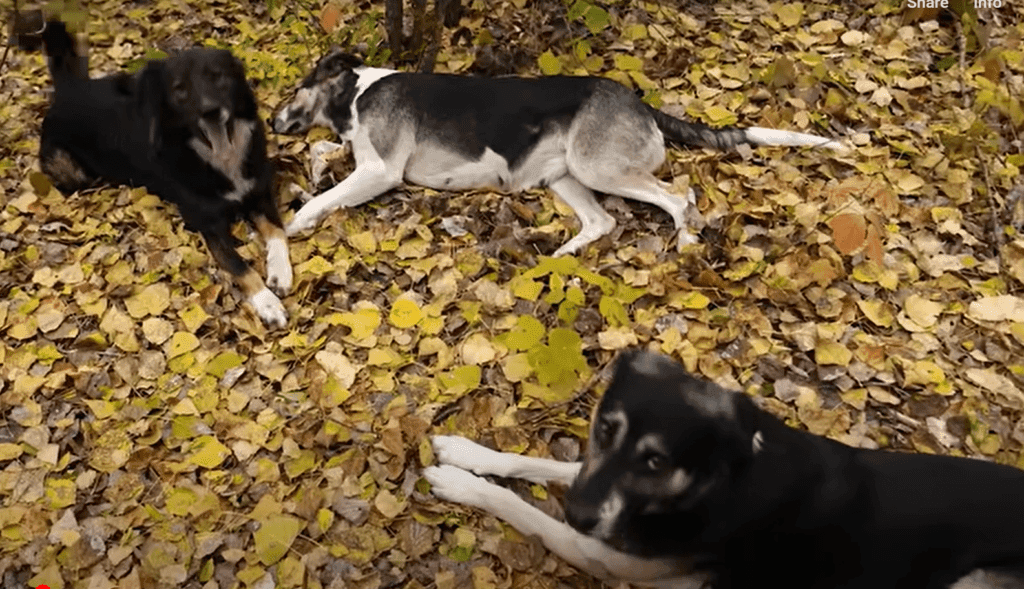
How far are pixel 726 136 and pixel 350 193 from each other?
6.67 ft

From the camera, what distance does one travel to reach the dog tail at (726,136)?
3.97 metres

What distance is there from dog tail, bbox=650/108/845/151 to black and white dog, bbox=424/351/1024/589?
207cm

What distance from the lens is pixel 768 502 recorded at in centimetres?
215

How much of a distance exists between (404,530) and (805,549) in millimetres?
1396

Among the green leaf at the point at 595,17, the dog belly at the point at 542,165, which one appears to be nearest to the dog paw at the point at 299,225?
the dog belly at the point at 542,165

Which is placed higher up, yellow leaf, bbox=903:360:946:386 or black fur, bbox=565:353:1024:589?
black fur, bbox=565:353:1024:589

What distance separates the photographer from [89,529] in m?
2.76

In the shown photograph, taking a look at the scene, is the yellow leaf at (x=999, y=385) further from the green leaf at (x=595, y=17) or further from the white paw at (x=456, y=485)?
the green leaf at (x=595, y=17)

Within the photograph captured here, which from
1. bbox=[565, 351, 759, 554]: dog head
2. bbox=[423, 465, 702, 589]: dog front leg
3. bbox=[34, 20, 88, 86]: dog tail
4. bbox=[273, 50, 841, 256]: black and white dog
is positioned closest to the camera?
bbox=[565, 351, 759, 554]: dog head

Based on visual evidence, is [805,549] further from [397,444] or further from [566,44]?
[566,44]

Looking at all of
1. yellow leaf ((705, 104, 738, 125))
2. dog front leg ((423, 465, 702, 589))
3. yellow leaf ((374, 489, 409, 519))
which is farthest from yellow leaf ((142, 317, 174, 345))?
yellow leaf ((705, 104, 738, 125))

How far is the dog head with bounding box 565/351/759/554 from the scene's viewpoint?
2.08m

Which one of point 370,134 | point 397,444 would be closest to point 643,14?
point 370,134

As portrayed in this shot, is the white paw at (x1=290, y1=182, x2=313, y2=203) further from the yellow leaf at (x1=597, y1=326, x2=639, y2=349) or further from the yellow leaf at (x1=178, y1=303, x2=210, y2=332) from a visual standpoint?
the yellow leaf at (x1=597, y1=326, x2=639, y2=349)
